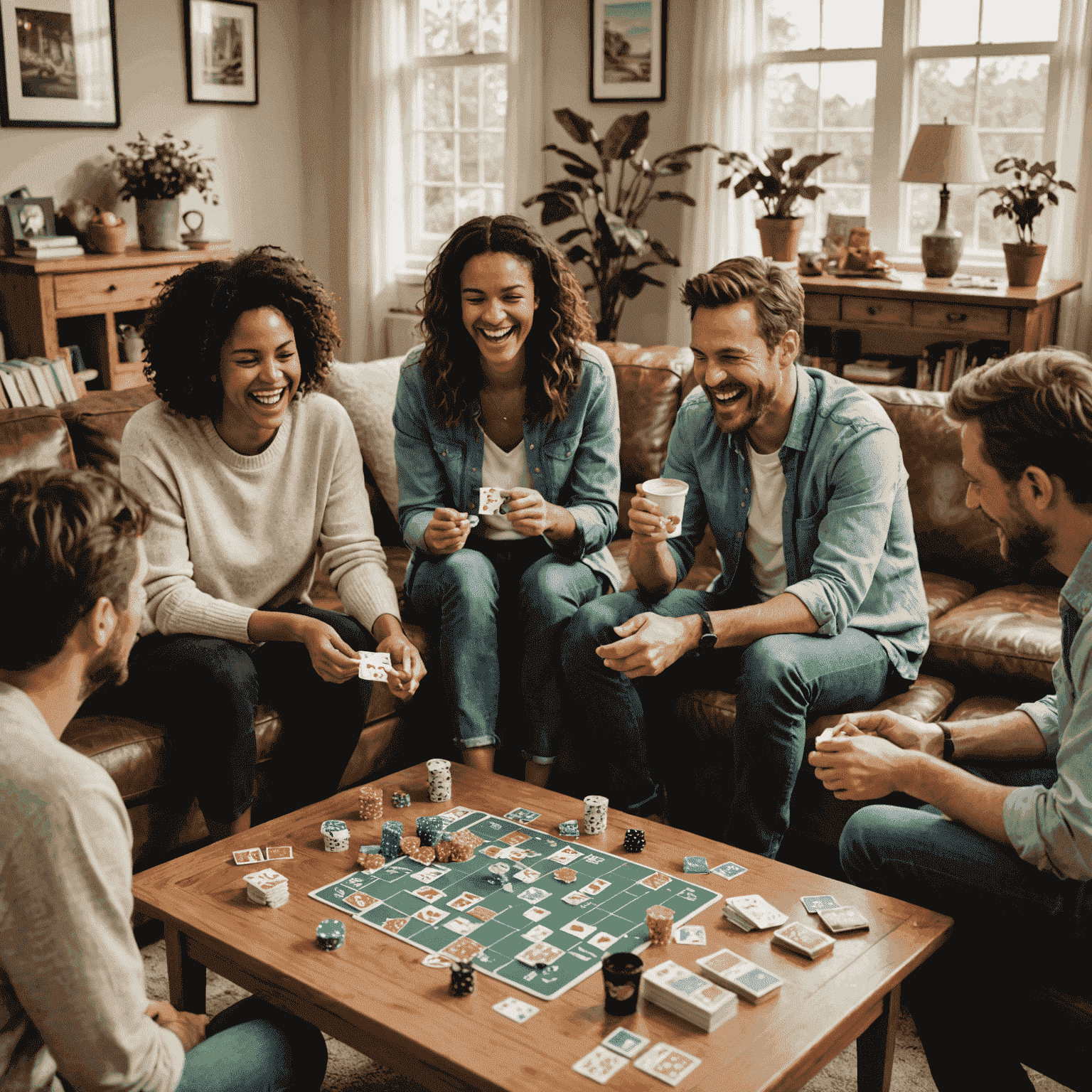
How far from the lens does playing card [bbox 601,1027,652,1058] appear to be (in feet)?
4.39

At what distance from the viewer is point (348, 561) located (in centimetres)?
256

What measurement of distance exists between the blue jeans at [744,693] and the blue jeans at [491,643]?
6 centimetres

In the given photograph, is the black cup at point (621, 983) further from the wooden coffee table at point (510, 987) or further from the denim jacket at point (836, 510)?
the denim jacket at point (836, 510)

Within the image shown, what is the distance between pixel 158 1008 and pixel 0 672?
47cm

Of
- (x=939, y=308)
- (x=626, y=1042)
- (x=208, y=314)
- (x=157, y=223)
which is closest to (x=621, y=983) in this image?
(x=626, y=1042)

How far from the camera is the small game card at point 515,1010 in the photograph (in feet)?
4.61

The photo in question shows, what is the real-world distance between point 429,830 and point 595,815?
0.85 ft

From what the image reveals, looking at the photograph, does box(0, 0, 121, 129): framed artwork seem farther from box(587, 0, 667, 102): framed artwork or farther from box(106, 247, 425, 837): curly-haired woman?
box(106, 247, 425, 837): curly-haired woman

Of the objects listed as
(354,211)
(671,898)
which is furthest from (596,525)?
(354,211)

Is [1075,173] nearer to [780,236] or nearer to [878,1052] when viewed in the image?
[780,236]

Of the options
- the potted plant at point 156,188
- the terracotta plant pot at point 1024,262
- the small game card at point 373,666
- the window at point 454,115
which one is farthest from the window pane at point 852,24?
the small game card at point 373,666

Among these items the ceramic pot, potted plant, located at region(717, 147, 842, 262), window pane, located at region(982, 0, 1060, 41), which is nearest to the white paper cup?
potted plant, located at region(717, 147, 842, 262)

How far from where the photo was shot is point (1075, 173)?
453 centimetres

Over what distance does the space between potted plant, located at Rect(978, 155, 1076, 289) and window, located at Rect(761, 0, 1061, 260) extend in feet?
1.45
